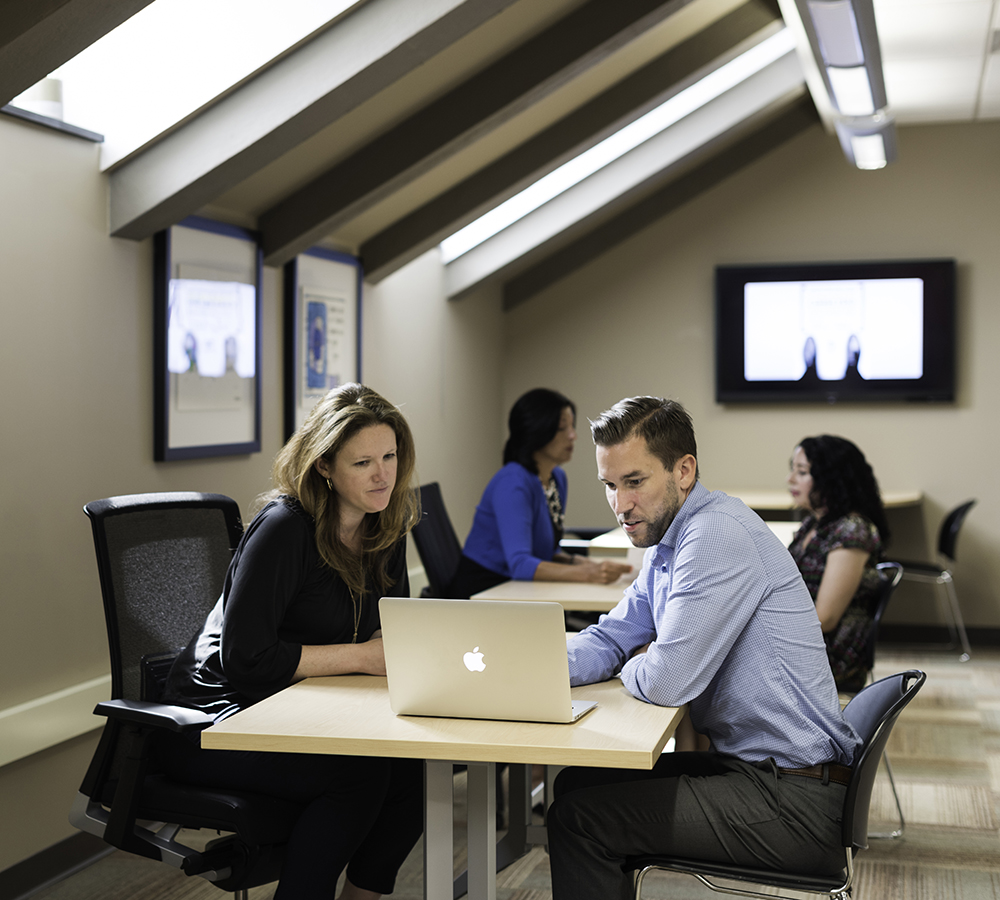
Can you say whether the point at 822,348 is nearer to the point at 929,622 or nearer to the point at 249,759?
the point at 929,622

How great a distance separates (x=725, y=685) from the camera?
1.95 meters

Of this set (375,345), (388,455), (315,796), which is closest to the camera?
(315,796)

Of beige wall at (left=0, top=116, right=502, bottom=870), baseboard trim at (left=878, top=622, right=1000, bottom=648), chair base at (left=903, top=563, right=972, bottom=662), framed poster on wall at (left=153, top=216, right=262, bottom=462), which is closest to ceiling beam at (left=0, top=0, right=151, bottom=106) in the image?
beige wall at (left=0, top=116, right=502, bottom=870)

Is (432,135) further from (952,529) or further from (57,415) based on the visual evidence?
(952,529)

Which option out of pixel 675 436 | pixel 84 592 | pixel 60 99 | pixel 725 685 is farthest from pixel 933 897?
pixel 60 99

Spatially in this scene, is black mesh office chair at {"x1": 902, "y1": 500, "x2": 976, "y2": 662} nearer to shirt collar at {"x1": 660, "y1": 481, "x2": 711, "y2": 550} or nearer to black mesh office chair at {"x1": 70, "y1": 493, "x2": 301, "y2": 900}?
shirt collar at {"x1": 660, "y1": 481, "x2": 711, "y2": 550}

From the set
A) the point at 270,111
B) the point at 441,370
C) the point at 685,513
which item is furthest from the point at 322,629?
the point at 441,370

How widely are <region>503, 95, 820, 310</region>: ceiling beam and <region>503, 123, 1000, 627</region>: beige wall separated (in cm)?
6

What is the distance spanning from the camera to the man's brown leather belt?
6.33 ft

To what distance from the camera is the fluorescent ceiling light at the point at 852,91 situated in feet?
13.0

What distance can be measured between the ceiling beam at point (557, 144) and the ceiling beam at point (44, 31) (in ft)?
7.54

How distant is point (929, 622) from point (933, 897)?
3606 millimetres

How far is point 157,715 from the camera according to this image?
204 cm

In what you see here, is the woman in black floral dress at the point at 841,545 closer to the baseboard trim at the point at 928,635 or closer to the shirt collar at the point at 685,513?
the shirt collar at the point at 685,513
